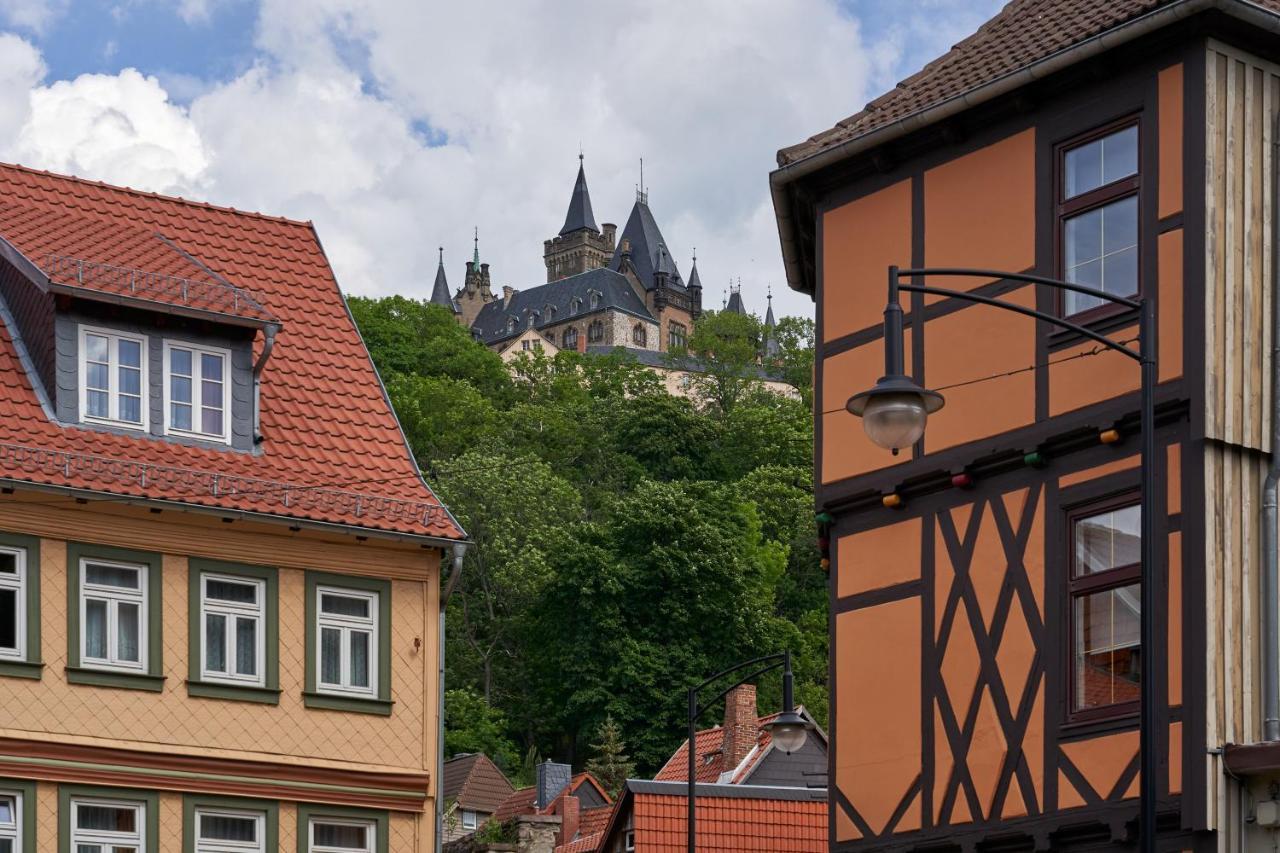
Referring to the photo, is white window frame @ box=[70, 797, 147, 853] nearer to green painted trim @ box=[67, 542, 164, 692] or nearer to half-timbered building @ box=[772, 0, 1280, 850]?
green painted trim @ box=[67, 542, 164, 692]

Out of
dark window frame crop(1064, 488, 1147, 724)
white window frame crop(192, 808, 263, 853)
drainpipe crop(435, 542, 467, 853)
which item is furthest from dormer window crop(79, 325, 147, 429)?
dark window frame crop(1064, 488, 1147, 724)

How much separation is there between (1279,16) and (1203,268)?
204cm

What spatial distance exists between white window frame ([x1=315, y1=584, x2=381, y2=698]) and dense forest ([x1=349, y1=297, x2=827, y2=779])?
4774 centimetres

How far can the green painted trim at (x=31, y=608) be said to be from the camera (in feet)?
82.6

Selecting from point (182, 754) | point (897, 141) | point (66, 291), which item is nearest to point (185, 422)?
point (66, 291)

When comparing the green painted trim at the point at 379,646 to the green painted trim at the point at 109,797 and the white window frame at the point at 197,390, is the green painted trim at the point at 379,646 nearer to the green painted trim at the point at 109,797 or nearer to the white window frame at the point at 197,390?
the white window frame at the point at 197,390

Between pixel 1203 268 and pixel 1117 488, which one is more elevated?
pixel 1203 268

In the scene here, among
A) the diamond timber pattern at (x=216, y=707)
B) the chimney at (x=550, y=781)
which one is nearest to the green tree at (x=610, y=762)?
the chimney at (x=550, y=781)

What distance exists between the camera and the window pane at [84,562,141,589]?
2600cm

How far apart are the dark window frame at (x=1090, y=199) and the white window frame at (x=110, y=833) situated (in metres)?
11.5

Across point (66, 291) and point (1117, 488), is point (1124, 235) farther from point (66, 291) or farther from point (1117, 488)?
→ point (66, 291)

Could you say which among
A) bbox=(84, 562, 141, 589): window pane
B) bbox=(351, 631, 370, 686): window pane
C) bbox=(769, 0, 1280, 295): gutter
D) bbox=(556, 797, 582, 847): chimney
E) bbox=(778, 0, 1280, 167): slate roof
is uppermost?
bbox=(778, 0, 1280, 167): slate roof

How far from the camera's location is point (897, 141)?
22.1m

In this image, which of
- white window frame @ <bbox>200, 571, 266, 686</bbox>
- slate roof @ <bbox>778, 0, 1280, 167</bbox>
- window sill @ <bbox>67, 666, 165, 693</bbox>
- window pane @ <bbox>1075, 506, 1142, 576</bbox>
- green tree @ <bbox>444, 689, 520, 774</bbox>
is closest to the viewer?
window pane @ <bbox>1075, 506, 1142, 576</bbox>
